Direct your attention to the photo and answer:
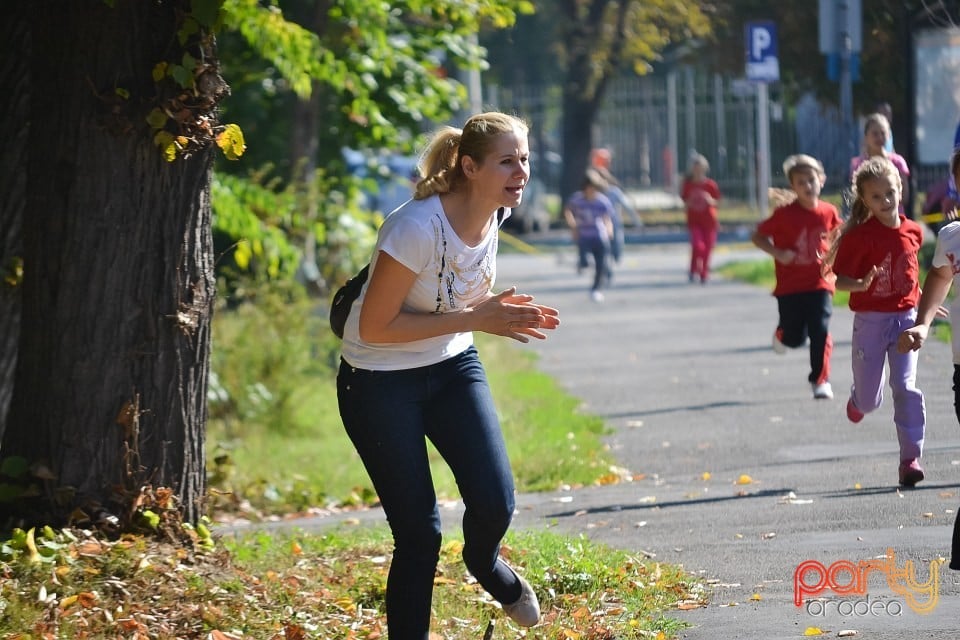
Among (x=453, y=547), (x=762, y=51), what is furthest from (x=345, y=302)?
(x=762, y=51)

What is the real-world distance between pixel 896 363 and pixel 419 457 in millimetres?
3292

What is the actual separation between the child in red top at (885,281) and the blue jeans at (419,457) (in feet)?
9.34

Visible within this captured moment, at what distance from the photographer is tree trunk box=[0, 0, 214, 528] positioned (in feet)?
19.7

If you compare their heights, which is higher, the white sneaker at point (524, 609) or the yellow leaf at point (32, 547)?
the yellow leaf at point (32, 547)

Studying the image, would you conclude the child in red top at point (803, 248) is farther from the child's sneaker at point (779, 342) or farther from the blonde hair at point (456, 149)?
the blonde hair at point (456, 149)

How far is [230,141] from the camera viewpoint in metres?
6.26

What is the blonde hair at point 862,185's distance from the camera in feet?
23.0

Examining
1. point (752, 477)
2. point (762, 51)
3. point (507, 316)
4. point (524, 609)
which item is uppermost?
point (762, 51)

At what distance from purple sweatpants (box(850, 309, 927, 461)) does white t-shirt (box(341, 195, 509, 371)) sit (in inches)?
116

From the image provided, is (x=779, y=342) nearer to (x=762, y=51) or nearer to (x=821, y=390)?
(x=821, y=390)

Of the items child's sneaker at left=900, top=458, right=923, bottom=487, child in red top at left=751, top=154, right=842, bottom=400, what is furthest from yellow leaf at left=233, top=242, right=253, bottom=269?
child's sneaker at left=900, top=458, right=923, bottom=487

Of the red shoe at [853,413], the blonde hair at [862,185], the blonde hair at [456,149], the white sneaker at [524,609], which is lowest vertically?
the white sneaker at [524,609]

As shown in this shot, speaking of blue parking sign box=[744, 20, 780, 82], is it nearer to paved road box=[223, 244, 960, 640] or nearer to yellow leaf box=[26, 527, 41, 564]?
paved road box=[223, 244, 960, 640]

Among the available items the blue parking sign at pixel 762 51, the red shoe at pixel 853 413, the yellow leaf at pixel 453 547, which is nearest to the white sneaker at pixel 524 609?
the yellow leaf at pixel 453 547
